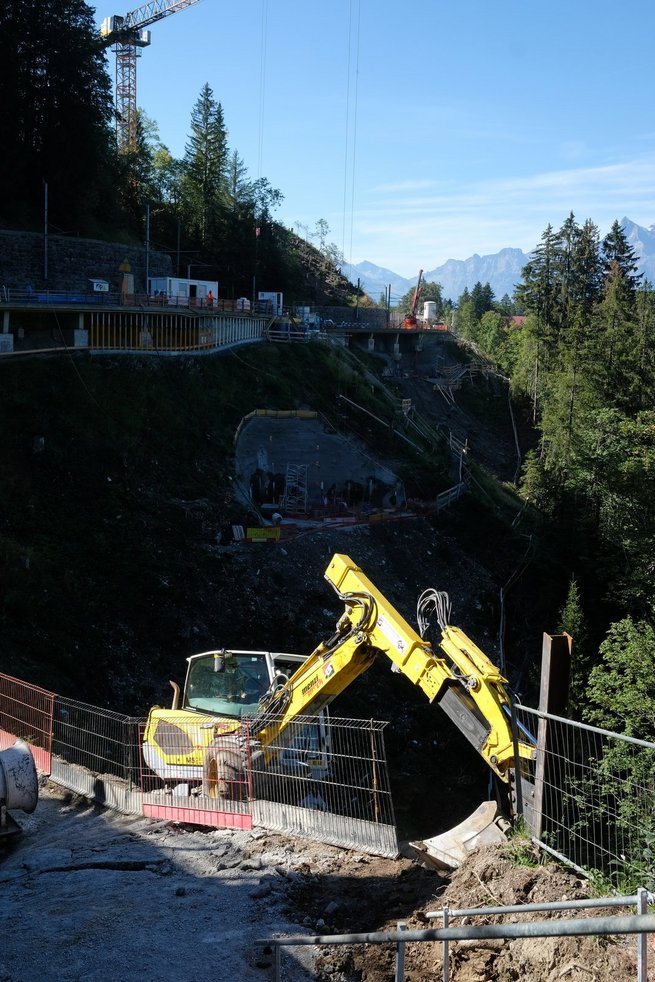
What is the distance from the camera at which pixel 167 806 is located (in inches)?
445

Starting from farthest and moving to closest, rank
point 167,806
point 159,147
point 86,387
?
point 159,147, point 86,387, point 167,806

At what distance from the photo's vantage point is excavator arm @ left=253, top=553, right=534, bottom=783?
9672mm

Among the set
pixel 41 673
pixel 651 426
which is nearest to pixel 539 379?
pixel 651 426

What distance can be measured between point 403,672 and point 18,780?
4.73 metres

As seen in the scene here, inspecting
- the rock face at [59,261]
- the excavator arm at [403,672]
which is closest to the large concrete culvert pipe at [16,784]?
the excavator arm at [403,672]

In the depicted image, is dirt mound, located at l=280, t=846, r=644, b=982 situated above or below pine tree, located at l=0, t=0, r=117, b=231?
below

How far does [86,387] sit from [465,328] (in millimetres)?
77361

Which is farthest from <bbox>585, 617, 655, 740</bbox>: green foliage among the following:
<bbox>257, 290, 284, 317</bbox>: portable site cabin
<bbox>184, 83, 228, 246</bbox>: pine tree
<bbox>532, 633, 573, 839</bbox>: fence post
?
<bbox>184, 83, 228, 246</bbox>: pine tree

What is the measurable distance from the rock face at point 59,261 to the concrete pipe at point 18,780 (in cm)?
3185

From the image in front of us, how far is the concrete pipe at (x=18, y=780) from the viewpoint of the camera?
34.3ft

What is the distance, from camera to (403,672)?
35.4 ft

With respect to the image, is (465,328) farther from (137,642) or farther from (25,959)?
(25,959)

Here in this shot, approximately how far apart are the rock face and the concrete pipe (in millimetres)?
31855

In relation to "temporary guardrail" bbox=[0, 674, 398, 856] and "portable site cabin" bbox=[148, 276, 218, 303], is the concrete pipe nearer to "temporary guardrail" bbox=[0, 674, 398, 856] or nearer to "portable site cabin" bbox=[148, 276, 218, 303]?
"temporary guardrail" bbox=[0, 674, 398, 856]
